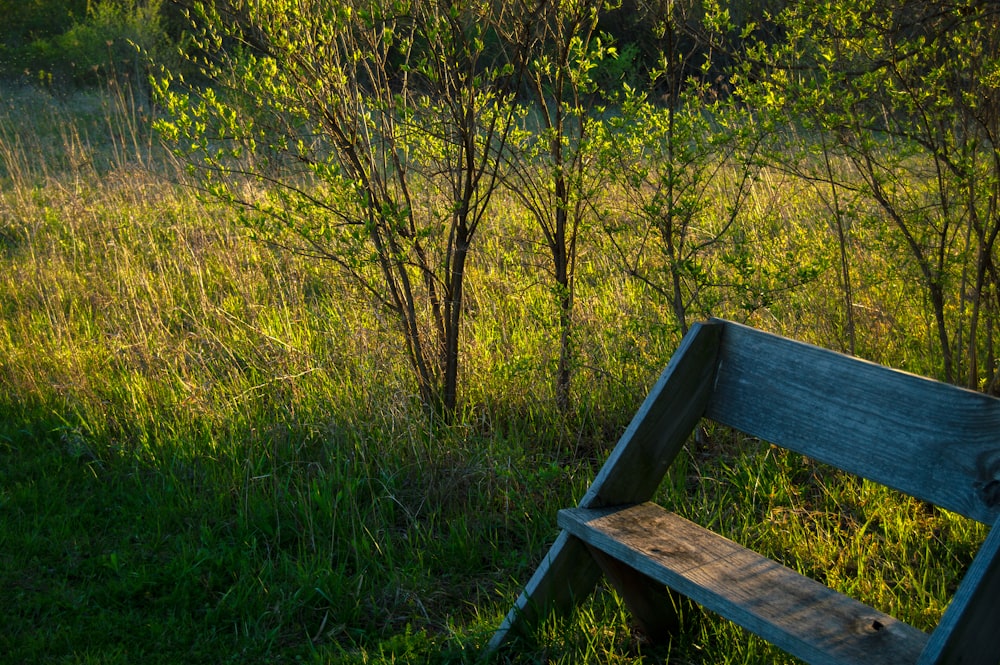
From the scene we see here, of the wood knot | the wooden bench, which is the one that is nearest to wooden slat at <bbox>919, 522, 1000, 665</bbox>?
the wooden bench

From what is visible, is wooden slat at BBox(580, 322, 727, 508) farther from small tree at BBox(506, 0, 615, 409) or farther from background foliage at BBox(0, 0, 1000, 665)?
small tree at BBox(506, 0, 615, 409)

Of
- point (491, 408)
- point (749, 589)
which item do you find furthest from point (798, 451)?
point (491, 408)

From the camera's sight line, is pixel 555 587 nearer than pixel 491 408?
Yes

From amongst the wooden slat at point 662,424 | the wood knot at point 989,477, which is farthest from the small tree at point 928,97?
the wood knot at point 989,477

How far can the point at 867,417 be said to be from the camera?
223cm

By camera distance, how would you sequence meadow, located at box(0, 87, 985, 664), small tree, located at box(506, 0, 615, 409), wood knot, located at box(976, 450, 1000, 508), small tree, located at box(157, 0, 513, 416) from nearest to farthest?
wood knot, located at box(976, 450, 1000, 508) → meadow, located at box(0, 87, 985, 664) → small tree, located at box(157, 0, 513, 416) → small tree, located at box(506, 0, 615, 409)

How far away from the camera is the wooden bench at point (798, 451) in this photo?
2039 millimetres

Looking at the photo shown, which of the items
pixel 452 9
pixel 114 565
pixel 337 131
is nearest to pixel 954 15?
pixel 452 9

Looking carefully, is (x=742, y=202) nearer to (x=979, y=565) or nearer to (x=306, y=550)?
(x=306, y=550)

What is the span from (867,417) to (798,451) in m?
0.21

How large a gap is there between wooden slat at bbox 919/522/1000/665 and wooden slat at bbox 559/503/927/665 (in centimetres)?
21

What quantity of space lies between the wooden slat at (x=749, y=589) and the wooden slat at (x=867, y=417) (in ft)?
1.08

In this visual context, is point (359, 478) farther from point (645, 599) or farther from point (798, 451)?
point (798, 451)

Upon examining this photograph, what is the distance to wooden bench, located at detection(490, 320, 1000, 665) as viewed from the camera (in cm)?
204
